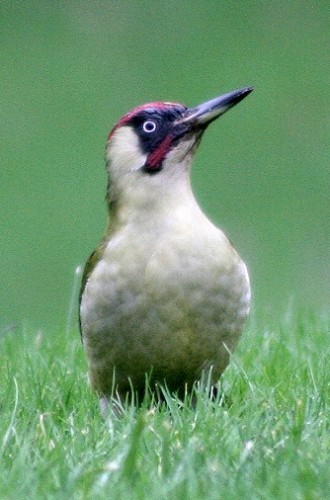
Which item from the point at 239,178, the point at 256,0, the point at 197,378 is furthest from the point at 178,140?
the point at 256,0

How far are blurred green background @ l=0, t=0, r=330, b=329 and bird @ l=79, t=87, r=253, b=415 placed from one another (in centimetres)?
561

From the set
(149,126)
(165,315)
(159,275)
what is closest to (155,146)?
(149,126)

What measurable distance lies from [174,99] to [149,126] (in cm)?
1205

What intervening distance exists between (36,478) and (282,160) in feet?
41.9

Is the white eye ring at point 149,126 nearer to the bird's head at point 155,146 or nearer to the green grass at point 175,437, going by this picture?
the bird's head at point 155,146

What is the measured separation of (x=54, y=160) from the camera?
1744cm

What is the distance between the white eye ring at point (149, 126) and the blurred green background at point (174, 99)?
18.3 ft

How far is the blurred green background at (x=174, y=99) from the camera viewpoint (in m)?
14.4

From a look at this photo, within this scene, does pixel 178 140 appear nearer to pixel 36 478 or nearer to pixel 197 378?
pixel 197 378

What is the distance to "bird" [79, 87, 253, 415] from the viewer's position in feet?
20.1

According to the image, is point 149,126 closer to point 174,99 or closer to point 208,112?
point 208,112

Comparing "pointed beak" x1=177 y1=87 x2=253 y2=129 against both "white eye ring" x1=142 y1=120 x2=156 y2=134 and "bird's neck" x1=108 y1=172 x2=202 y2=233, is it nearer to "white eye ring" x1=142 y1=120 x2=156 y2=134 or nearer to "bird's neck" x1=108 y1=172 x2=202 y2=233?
"white eye ring" x1=142 y1=120 x2=156 y2=134

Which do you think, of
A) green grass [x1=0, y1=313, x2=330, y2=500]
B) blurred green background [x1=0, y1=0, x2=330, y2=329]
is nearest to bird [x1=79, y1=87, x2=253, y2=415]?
green grass [x1=0, y1=313, x2=330, y2=500]

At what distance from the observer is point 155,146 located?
645 cm
